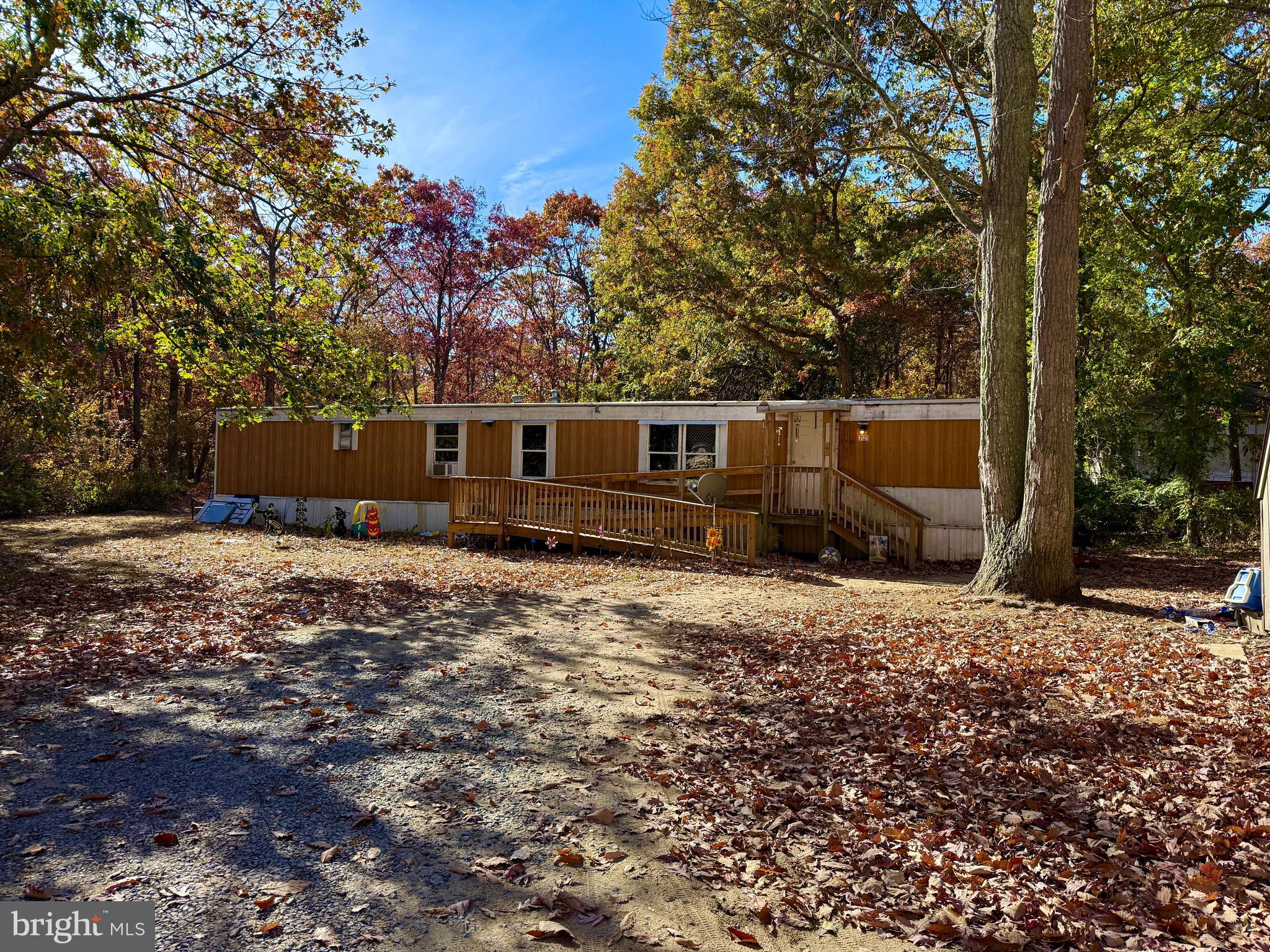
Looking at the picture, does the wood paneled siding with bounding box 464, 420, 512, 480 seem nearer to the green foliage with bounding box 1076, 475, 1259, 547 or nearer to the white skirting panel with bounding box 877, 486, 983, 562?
the white skirting panel with bounding box 877, 486, 983, 562

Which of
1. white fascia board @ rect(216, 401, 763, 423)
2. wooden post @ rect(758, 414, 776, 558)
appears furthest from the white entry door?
white fascia board @ rect(216, 401, 763, 423)

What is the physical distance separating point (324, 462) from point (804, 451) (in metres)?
11.6

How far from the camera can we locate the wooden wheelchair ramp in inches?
482

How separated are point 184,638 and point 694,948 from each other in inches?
238

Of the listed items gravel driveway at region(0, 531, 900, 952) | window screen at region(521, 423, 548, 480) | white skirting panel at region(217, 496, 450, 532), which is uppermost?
window screen at region(521, 423, 548, 480)

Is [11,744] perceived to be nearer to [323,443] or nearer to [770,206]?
[323,443]

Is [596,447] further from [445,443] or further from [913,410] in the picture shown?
[913,410]

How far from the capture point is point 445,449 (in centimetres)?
1658

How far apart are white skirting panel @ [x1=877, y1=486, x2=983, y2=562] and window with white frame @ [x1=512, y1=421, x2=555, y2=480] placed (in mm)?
7565

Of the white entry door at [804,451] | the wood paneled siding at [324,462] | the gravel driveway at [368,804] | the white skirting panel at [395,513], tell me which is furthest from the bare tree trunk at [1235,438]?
the white skirting panel at [395,513]

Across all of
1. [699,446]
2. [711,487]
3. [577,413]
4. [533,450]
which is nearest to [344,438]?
[533,450]

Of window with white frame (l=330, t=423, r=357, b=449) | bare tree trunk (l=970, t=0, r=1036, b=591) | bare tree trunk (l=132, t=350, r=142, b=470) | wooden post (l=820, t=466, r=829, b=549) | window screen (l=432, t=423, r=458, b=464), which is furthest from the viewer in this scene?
bare tree trunk (l=132, t=350, r=142, b=470)

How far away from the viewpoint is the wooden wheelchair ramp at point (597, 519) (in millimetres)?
12234

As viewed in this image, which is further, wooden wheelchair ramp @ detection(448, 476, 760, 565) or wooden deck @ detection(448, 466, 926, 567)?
wooden deck @ detection(448, 466, 926, 567)
